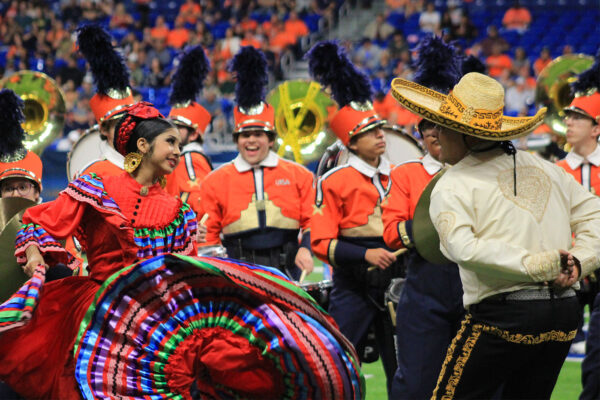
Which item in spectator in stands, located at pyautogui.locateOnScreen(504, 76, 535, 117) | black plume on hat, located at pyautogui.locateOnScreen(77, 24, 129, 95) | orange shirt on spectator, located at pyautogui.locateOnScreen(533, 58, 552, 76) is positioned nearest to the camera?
black plume on hat, located at pyautogui.locateOnScreen(77, 24, 129, 95)

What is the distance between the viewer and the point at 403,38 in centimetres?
2002

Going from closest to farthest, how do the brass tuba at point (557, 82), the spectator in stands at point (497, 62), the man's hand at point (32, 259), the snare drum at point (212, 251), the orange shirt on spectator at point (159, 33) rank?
the man's hand at point (32, 259) → the snare drum at point (212, 251) → the brass tuba at point (557, 82) → the spectator in stands at point (497, 62) → the orange shirt on spectator at point (159, 33)

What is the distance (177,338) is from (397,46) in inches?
625

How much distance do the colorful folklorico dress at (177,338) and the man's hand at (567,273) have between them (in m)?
0.93

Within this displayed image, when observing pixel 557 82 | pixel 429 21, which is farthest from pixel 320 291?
pixel 429 21

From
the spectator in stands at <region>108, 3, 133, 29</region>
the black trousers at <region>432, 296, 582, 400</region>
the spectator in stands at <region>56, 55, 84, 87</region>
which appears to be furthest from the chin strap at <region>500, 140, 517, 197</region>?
the spectator in stands at <region>108, 3, 133, 29</region>

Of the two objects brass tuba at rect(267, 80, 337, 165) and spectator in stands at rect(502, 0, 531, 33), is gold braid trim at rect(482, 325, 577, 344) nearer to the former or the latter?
brass tuba at rect(267, 80, 337, 165)

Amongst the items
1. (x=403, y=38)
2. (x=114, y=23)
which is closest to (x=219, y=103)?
(x=403, y=38)

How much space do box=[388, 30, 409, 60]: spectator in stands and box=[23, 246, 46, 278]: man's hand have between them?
15425 millimetres

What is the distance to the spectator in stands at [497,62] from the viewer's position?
1845cm

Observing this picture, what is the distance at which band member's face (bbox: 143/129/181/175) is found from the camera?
15.3 ft

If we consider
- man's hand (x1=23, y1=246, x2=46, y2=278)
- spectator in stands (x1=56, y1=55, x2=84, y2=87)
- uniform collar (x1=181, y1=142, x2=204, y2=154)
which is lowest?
man's hand (x1=23, y1=246, x2=46, y2=278)

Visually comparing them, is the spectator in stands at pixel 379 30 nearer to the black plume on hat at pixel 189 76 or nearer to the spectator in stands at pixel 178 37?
the spectator in stands at pixel 178 37

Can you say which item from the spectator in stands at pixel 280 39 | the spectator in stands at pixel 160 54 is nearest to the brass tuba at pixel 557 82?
the spectator in stands at pixel 280 39
